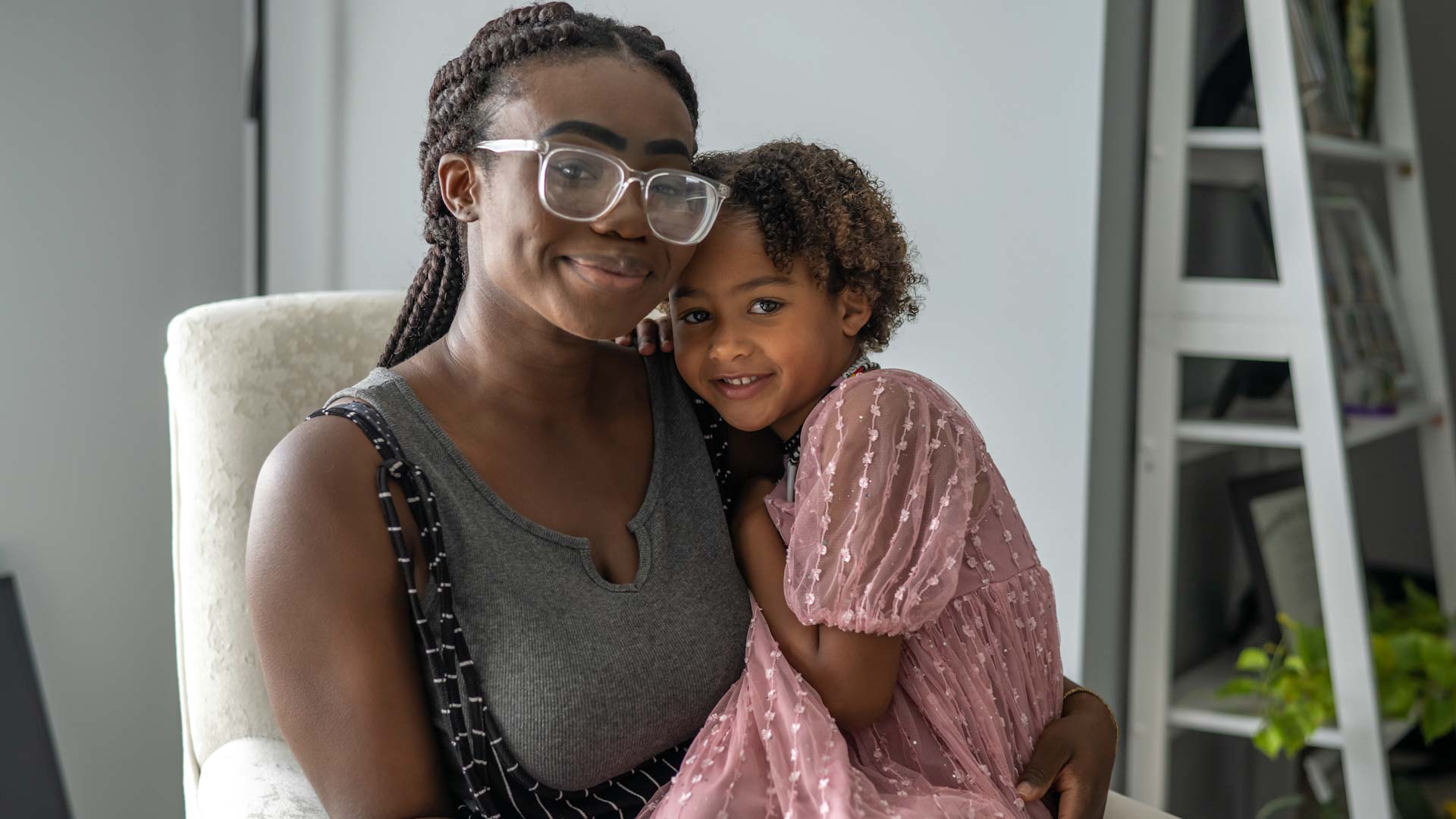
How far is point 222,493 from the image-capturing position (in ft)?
4.64

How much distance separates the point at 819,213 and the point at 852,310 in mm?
120

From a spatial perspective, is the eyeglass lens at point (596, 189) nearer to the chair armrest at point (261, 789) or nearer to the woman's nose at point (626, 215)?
the woman's nose at point (626, 215)

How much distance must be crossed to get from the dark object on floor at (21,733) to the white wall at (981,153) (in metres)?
1.49

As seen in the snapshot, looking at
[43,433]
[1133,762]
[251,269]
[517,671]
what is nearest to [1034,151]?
[1133,762]

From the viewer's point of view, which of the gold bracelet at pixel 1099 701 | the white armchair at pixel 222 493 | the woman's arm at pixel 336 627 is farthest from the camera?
the white armchair at pixel 222 493

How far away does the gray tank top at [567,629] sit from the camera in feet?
3.63

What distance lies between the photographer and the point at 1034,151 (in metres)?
1.98

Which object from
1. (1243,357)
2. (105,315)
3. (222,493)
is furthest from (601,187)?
(105,315)

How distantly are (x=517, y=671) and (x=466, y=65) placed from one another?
558mm

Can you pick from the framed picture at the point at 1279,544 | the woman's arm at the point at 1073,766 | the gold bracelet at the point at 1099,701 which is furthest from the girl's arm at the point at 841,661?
the framed picture at the point at 1279,544

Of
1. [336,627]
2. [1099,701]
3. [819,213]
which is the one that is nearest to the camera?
[336,627]

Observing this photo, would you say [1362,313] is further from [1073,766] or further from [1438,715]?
[1073,766]

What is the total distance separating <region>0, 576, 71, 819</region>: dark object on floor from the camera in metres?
2.12

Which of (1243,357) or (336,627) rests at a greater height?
(1243,357)
